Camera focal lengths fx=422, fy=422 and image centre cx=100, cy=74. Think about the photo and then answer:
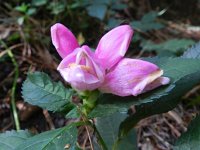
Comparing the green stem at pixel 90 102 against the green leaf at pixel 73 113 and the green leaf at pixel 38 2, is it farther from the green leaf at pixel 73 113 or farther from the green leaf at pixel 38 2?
the green leaf at pixel 38 2

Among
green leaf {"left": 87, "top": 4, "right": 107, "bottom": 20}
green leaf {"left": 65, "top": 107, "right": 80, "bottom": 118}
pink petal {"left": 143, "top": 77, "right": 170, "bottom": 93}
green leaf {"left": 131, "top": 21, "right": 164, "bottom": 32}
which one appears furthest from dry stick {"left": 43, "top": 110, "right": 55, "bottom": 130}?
pink petal {"left": 143, "top": 77, "right": 170, "bottom": 93}

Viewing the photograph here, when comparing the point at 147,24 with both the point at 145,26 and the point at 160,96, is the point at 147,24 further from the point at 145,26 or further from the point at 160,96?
the point at 160,96

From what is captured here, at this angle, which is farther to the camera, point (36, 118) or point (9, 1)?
point (9, 1)

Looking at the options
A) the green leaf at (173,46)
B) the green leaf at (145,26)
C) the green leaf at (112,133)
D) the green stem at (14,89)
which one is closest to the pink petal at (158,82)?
the green leaf at (112,133)

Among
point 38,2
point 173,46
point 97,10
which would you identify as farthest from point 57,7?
point 173,46

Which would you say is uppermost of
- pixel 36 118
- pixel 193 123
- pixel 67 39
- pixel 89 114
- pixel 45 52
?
pixel 67 39

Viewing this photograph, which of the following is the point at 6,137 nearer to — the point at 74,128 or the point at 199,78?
the point at 74,128

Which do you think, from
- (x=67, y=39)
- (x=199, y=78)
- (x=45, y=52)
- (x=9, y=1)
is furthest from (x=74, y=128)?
(x=9, y=1)
